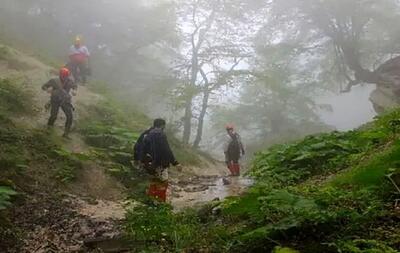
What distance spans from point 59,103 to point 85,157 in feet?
8.22

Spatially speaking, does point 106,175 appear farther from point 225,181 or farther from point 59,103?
point 225,181

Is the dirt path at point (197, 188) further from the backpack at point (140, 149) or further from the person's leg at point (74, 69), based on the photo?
the person's leg at point (74, 69)

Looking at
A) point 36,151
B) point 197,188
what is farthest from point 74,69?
point 197,188

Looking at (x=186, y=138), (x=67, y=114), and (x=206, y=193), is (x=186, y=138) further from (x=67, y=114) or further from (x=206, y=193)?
(x=206, y=193)

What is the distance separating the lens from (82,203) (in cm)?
920

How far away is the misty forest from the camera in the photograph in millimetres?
4496

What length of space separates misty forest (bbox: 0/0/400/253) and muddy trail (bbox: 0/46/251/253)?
5 cm

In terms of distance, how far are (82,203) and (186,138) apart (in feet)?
48.0

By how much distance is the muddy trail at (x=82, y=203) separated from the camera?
657 centimetres

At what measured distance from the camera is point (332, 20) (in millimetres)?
23109

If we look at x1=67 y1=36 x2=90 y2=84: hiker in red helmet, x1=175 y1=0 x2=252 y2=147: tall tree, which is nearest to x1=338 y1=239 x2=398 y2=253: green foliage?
x1=67 y1=36 x2=90 y2=84: hiker in red helmet

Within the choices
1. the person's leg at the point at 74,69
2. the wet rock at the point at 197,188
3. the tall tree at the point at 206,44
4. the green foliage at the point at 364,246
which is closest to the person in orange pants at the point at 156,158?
→ the wet rock at the point at 197,188

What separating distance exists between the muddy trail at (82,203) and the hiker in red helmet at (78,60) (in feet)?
9.08

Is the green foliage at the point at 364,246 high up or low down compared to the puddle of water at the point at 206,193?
up
